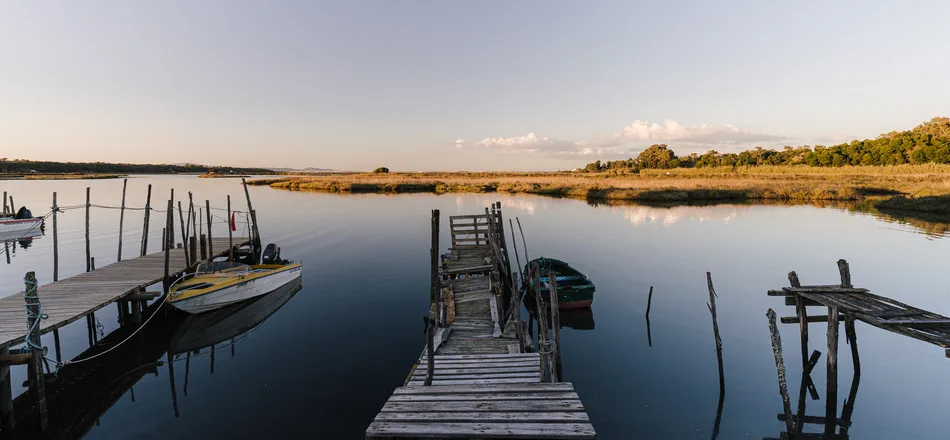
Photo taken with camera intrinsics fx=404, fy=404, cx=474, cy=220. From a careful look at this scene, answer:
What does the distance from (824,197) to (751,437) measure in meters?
73.4

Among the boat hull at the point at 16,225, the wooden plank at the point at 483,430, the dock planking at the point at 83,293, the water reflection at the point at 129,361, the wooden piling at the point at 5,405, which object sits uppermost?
the boat hull at the point at 16,225

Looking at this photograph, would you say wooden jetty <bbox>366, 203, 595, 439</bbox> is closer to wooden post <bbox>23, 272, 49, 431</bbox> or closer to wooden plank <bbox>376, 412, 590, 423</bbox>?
wooden plank <bbox>376, 412, 590, 423</bbox>

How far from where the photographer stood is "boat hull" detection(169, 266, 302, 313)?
57.3 ft

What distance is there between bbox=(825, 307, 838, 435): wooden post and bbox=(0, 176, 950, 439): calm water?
334 mm

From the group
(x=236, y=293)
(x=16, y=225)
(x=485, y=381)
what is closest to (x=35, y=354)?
(x=236, y=293)

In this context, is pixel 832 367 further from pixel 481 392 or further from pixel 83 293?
pixel 83 293

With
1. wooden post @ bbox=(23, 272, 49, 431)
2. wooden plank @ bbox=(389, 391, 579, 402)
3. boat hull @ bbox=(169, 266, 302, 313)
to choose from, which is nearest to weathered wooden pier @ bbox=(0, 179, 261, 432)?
wooden post @ bbox=(23, 272, 49, 431)

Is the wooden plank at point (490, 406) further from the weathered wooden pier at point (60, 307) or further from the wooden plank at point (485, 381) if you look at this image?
the weathered wooden pier at point (60, 307)

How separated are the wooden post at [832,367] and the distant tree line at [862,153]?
12163cm

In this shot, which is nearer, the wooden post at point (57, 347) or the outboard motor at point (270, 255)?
the wooden post at point (57, 347)

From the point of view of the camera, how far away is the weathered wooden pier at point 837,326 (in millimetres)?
9070

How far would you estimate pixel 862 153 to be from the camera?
112 metres

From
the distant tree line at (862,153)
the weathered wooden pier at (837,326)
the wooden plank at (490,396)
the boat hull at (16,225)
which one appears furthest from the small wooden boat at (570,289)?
the distant tree line at (862,153)

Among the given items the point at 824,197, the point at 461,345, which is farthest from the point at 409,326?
the point at 824,197
